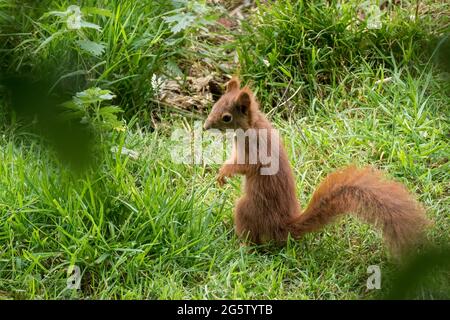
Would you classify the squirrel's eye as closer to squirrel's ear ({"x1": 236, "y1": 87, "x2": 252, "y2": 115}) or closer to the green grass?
squirrel's ear ({"x1": 236, "y1": 87, "x2": 252, "y2": 115})

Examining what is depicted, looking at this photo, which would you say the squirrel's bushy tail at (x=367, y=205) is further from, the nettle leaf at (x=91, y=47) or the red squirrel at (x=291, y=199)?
the nettle leaf at (x=91, y=47)

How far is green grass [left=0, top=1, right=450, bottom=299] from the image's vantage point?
2764 millimetres

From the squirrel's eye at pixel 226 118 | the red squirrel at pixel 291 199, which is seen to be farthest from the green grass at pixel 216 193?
the squirrel's eye at pixel 226 118

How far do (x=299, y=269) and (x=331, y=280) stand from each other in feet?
0.48

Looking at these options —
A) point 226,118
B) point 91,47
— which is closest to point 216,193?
point 226,118

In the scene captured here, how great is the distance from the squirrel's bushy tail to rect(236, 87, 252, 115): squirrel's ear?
1.62 feet

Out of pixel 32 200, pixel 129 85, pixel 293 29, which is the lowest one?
pixel 32 200

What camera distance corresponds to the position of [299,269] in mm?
2908

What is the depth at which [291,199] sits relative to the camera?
3.02 meters

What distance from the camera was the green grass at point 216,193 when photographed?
276cm

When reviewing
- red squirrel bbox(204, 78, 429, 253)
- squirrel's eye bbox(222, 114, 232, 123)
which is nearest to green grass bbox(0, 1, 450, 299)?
red squirrel bbox(204, 78, 429, 253)

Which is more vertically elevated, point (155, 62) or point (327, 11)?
point (327, 11)
